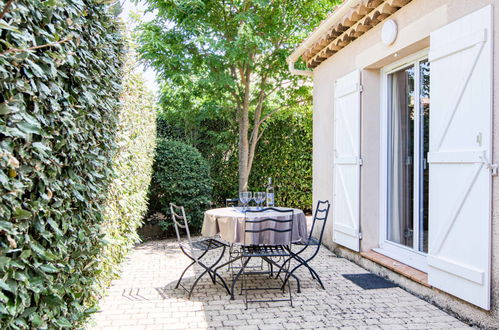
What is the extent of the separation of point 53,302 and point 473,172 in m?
3.16

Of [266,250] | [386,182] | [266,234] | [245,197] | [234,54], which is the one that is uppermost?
[234,54]

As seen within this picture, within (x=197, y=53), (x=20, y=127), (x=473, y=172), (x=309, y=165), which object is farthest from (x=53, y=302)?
(x=309, y=165)

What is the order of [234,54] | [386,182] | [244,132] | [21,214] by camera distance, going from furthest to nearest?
1. [244,132]
2. [234,54]
3. [386,182]
4. [21,214]

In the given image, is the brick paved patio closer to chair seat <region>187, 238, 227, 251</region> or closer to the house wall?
the house wall

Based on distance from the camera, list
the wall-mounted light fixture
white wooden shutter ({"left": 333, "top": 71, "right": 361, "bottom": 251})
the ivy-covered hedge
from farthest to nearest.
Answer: white wooden shutter ({"left": 333, "top": 71, "right": 361, "bottom": 251}) → the wall-mounted light fixture → the ivy-covered hedge

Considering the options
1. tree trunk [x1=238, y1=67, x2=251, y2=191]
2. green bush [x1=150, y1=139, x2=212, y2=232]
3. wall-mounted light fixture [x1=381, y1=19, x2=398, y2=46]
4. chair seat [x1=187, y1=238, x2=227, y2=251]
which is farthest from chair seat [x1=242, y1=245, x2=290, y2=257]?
tree trunk [x1=238, y1=67, x2=251, y2=191]

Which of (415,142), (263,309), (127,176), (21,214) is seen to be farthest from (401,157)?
(21,214)

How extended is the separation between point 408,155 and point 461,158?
128 centimetres

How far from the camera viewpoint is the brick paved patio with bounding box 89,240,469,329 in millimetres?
3393

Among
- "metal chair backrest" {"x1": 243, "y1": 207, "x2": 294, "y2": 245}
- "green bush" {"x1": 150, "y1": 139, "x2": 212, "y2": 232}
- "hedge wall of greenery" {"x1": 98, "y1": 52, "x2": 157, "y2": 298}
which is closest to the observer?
"hedge wall of greenery" {"x1": 98, "y1": 52, "x2": 157, "y2": 298}

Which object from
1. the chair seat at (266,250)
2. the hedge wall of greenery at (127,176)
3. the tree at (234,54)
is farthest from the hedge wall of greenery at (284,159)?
the chair seat at (266,250)

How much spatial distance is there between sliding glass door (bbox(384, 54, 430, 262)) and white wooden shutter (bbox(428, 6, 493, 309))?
1.88 feet

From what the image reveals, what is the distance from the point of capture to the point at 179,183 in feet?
23.6

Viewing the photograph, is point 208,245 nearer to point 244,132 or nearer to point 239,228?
point 239,228
